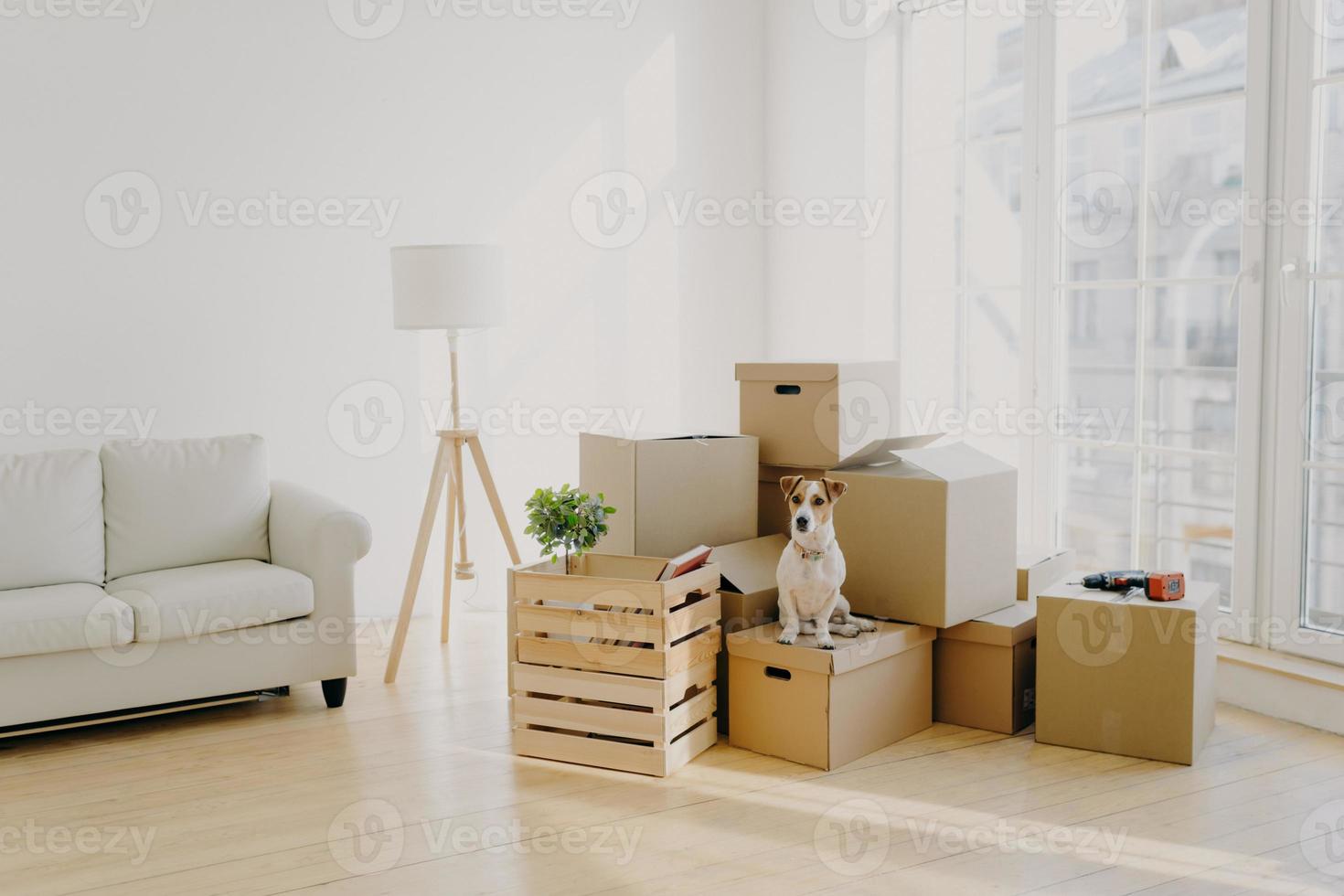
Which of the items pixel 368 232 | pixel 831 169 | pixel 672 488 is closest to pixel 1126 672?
pixel 672 488

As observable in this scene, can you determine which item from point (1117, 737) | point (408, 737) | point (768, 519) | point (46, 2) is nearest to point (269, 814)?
point (408, 737)

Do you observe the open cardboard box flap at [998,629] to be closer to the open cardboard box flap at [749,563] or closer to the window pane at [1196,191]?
the open cardboard box flap at [749,563]

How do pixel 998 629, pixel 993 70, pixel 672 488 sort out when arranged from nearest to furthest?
pixel 998 629 < pixel 672 488 < pixel 993 70

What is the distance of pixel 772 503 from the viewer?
340 centimetres

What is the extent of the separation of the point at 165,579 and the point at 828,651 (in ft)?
6.33

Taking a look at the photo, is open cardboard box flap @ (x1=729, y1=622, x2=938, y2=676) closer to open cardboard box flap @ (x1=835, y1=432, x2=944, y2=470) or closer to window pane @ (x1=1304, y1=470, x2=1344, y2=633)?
open cardboard box flap @ (x1=835, y1=432, x2=944, y2=470)

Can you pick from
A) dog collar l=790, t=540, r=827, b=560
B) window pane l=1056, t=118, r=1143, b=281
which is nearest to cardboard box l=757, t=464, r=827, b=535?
dog collar l=790, t=540, r=827, b=560

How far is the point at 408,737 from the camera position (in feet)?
10.1

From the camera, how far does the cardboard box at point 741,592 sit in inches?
120

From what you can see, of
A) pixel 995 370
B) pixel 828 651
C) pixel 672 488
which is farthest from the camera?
pixel 995 370

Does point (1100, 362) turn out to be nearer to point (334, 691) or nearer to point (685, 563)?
point (685, 563)

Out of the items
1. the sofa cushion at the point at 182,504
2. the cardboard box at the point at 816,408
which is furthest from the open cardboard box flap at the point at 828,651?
the sofa cushion at the point at 182,504

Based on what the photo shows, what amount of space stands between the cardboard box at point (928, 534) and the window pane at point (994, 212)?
119 centimetres

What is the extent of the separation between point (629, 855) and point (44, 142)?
3023 millimetres
